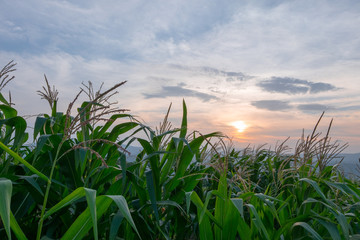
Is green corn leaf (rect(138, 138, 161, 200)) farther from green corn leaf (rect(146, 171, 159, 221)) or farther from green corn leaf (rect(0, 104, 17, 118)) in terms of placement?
green corn leaf (rect(0, 104, 17, 118))

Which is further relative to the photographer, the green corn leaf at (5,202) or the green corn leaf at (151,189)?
the green corn leaf at (151,189)

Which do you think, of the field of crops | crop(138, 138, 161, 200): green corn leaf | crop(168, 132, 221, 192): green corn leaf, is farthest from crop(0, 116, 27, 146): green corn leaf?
crop(168, 132, 221, 192): green corn leaf

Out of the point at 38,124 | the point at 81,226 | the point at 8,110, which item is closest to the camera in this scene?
the point at 81,226

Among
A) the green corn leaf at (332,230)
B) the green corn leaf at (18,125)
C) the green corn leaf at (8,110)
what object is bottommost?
the green corn leaf at (332,230)

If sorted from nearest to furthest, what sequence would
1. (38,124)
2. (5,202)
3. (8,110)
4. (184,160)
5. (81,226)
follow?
1. (5,202)
2. (81,226)
3. (38,124)
4. (8,110)
5. (184,160)

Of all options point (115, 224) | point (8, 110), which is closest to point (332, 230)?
point (115, 224)

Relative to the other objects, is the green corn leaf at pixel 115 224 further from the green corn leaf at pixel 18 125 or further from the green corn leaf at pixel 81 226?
the green corn leaf at pixel 18 125

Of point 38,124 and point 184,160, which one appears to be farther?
point 184,160

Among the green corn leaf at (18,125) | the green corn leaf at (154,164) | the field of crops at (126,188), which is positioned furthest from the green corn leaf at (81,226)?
the green corn leaf at (18,125)

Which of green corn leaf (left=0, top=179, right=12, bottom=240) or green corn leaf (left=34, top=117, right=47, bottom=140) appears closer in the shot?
green corn leaf (left=0, top=179, right=12, bottom=240)

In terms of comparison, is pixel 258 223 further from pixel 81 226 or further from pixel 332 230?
pixel 81 226

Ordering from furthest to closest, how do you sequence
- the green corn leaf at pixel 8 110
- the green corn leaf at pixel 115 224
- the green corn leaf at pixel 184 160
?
the green corn leaf at pixel 184 160 → the green corn leaf at pixel 8 110 → the green corn leaf at pixel 115 224

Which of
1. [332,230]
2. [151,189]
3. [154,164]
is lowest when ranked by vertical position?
[332,230]

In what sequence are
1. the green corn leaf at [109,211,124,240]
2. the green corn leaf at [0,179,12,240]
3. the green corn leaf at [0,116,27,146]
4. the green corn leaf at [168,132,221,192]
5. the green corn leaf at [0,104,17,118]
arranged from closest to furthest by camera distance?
1. the green corn leaf at [0,179,12,240]
2. the green corn leaf at [109,211,124,240]
3. the green corn leaf at [0,116,27,146]
4. the green corn leaf at [0,104,17,118]
5. the green corn leaf at [168,132,221,192]
